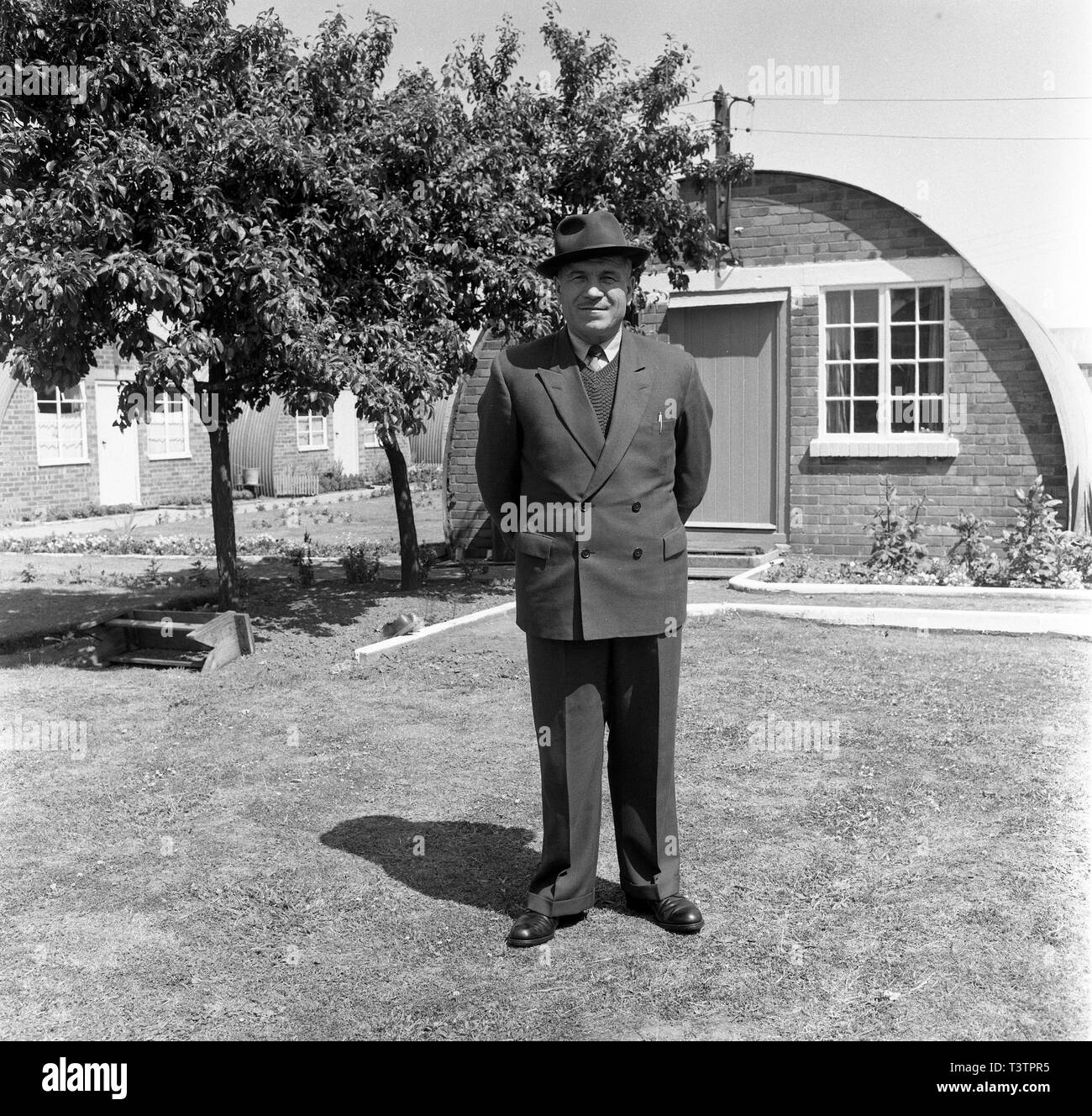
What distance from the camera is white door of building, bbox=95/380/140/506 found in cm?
2334

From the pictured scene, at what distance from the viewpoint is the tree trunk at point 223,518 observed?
33.9ft

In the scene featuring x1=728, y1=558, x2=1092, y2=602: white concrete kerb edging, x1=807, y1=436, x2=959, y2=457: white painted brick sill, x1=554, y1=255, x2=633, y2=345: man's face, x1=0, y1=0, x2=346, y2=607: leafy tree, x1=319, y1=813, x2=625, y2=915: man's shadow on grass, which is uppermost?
x1=0, y1=0, x2=346, y2=607: leafy tree

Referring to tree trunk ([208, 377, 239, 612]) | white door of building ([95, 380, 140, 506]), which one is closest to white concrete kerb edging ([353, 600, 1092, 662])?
tree trunk ([208, 377, 239, 612])

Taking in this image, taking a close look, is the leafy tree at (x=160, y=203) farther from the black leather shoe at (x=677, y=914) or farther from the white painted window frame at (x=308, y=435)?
the white painted window frame at (x=308, y=435)

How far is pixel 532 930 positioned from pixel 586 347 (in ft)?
6.80

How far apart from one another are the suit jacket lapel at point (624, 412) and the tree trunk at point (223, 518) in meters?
6.56

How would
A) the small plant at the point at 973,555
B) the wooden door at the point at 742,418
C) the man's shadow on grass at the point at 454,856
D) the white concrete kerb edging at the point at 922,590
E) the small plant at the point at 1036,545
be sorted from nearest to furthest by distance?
the man's shadow on grass at the point at 454,856, the white concrete kerb edging at the point at 922,590, the small plant at the point at 1036,545, the small plant at the point at 973,555, the wooden door at the point at 742,418

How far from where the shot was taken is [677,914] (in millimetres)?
4367

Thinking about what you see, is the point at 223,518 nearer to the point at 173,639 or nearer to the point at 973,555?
the point at 173,639

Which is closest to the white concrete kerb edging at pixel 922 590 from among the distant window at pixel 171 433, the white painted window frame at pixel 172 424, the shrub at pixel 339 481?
the white painted window frame at pixel 172 424

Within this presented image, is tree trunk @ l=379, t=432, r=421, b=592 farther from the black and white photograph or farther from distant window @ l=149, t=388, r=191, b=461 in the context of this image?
distant window @ l=149, t=388, r=191, b=461

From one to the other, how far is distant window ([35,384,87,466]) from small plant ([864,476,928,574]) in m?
15.4
